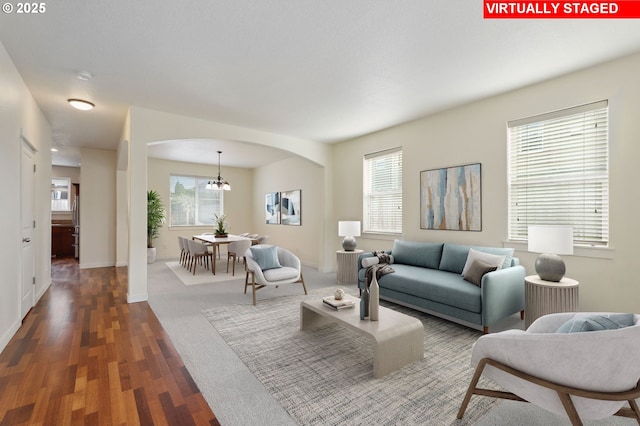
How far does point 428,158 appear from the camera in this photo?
4664 mm

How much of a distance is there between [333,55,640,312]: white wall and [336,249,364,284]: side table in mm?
629

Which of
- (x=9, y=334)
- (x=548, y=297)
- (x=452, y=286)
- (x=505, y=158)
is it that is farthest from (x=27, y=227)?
(x=505, y=158)

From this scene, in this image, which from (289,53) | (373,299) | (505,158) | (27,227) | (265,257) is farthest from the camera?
(265,257)

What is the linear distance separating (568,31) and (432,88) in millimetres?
1331

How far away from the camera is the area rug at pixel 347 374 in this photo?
1879mm

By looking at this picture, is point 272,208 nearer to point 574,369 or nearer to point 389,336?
point 389,336

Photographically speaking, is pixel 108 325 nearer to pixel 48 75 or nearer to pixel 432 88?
pixel 48 75

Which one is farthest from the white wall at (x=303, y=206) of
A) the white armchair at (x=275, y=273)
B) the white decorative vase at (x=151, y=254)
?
the white decorative vase at (x=151, y=254)

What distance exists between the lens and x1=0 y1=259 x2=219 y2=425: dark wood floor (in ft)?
6.07

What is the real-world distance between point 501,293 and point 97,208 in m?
8.02

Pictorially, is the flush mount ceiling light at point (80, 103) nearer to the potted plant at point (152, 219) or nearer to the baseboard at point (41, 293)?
the baseboard at point (41, 293)

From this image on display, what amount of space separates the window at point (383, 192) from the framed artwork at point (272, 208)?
3369 mm

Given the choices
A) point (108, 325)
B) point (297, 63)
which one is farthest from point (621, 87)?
point (108, 325)

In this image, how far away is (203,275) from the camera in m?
5.97
